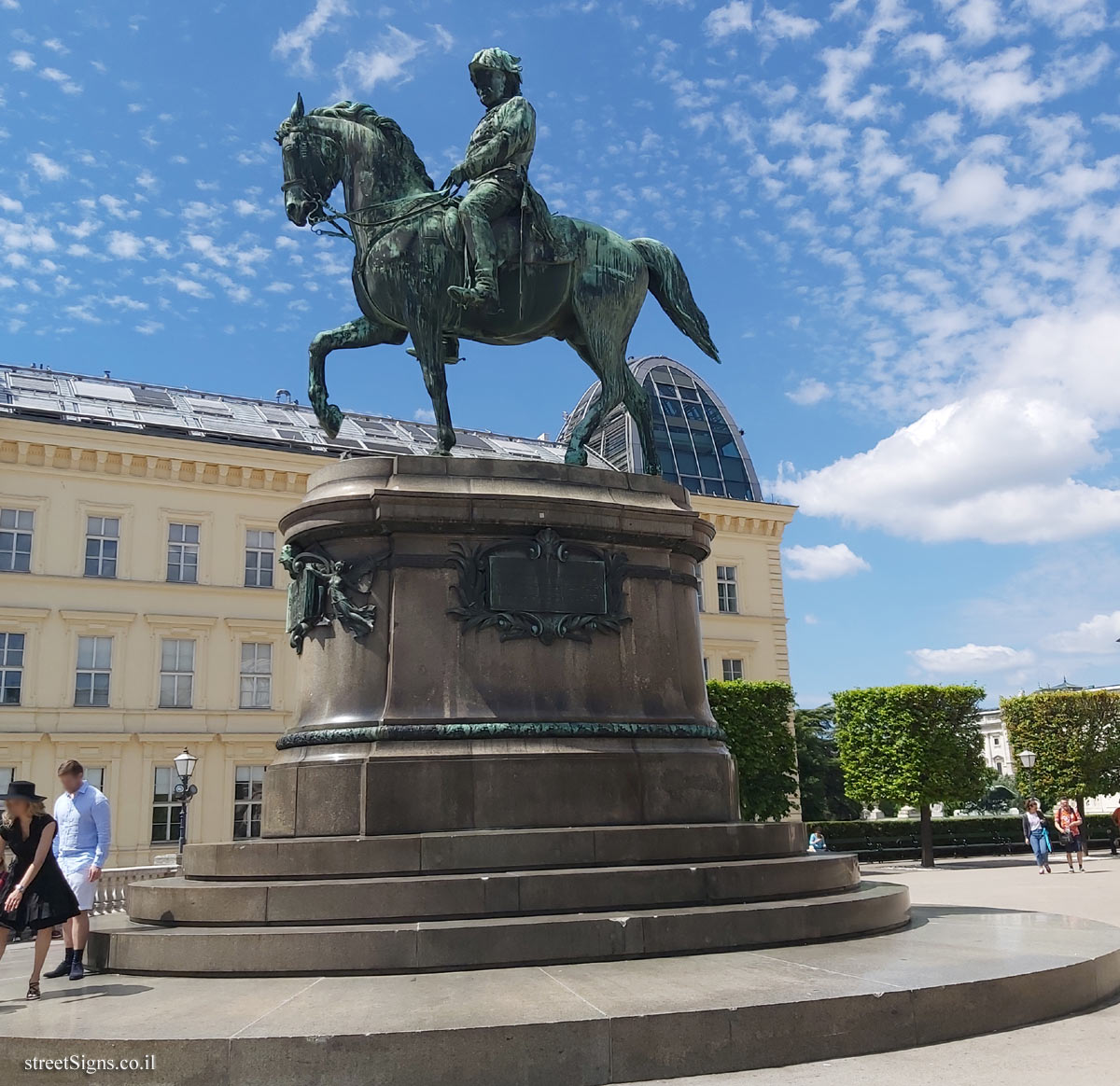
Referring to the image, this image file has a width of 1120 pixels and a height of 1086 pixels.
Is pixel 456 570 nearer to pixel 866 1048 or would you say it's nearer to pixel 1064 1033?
pixel 866 1048

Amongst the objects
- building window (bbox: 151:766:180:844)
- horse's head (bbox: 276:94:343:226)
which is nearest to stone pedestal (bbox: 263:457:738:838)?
horse's head (bbox: 276:94:343:226)

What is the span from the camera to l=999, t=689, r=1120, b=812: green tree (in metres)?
42.3

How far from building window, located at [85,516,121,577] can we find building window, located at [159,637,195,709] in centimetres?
297

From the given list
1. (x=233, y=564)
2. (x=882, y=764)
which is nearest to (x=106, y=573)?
(x=233, y=564)

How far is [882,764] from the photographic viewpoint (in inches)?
1531

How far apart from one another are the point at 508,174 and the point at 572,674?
15.4ft

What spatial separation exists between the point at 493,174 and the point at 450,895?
6.43 metres

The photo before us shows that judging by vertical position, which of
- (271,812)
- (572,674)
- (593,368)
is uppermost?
(593,368)

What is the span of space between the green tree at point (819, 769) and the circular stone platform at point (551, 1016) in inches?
1619

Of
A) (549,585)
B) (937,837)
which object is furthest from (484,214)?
(937,837)

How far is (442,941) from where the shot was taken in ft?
22.5

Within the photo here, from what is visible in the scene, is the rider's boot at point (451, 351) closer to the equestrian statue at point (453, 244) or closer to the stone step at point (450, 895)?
the equestrian statue at point (453, 244)

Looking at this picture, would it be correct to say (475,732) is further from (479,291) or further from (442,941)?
(479,291)

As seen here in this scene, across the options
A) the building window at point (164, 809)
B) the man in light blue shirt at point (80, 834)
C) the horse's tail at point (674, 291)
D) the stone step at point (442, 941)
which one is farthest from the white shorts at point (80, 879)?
the building window at point (164, 809)
